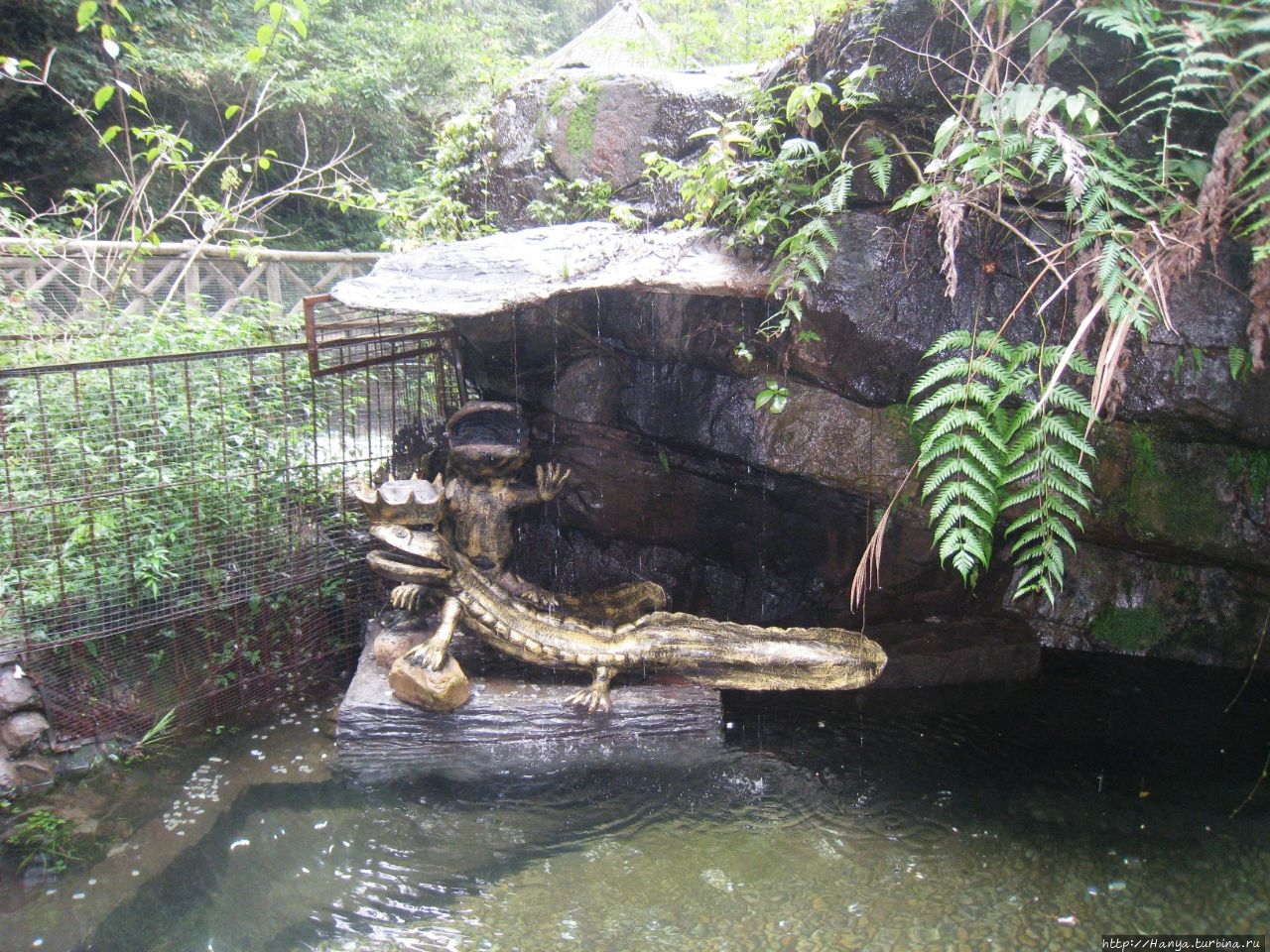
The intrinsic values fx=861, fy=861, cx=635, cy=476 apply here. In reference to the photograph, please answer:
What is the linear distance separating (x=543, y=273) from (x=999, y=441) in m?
2.49

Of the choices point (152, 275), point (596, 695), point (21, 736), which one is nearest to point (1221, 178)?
point (596, 695)

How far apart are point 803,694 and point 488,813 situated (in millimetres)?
2081

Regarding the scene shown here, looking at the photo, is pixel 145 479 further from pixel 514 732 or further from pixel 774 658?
pixel 774 658

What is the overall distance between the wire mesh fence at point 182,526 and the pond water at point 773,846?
0.65 m

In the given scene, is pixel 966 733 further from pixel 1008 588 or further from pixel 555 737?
pixel 555 737

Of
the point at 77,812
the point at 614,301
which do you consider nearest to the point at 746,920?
the point at 77,812

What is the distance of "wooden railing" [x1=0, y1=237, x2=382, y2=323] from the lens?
6676mm

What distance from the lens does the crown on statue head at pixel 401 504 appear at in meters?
4.81

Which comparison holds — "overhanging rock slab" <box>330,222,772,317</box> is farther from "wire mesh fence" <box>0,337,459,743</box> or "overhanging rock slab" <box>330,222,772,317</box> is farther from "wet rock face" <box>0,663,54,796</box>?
"wet rock face" <box>0,663,54,796</box>

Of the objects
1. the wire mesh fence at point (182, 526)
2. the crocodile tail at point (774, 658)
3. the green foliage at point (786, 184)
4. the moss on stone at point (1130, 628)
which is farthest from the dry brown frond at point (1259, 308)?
the wire mesh fence at point (182, 526)

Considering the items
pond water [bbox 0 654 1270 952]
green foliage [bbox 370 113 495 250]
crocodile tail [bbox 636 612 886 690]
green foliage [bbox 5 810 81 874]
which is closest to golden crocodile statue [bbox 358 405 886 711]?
crocodile tail [bbox 636 612 886 690]

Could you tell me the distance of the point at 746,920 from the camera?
3.37m

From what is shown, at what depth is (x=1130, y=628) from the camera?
5.85 meters

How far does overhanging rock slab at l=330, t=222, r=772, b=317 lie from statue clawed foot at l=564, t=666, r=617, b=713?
2.05m
